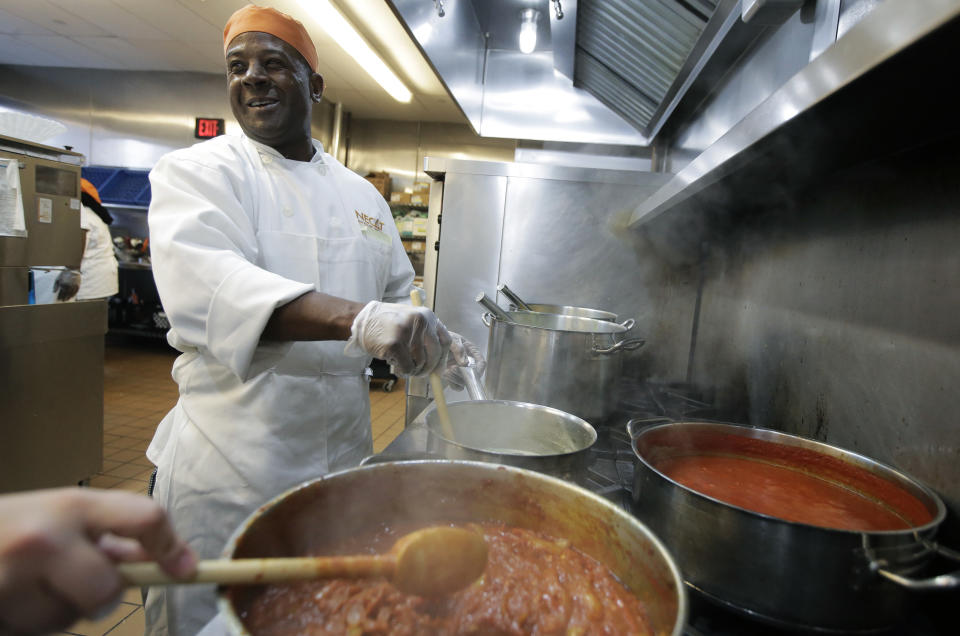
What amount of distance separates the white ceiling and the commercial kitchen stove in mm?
3291

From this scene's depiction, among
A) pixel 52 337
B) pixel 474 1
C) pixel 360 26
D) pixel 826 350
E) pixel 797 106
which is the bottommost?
pixel 52 337

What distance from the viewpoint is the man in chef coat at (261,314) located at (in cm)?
98

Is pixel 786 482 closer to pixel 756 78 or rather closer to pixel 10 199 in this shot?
pixel 756 78

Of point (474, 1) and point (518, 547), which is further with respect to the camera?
point (474, 1)

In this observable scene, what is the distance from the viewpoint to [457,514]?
744 millimetres

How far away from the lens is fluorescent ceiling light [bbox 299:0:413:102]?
3.67m

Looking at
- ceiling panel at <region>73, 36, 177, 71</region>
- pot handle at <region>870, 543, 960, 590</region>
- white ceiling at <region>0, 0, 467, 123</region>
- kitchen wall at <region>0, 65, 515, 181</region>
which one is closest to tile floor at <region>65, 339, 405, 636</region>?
pot handle at <region>870, 543, 960, 590</region>

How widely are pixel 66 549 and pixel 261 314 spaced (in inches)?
26.1

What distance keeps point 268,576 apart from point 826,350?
49.4 inches

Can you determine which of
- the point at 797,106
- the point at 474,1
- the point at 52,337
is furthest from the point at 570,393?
the point at 52,337

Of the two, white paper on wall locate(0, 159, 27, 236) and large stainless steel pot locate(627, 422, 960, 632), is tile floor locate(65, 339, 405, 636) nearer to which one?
white paper on wall locate(0, 159, 27, 236)

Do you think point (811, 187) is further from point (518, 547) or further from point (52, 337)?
point (52, 337)

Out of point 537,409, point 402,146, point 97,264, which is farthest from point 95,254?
point 537,409

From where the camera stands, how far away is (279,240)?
1271 mm
